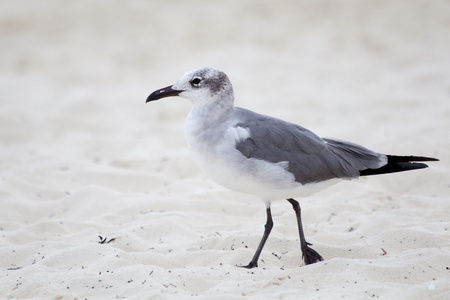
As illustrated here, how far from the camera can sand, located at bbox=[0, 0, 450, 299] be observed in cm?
374

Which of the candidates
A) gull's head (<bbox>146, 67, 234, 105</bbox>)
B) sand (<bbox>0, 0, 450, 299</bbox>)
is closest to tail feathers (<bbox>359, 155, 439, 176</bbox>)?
sand (<bbox>0, 0, 450, 299</bbox>)

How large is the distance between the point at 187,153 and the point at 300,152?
3.03 m

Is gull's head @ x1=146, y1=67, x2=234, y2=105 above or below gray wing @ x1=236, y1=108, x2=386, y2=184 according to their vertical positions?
above

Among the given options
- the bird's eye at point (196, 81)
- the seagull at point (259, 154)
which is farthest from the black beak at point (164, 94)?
the bird's eye at point (196, 81)

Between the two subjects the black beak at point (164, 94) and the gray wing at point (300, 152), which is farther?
the black beak at point (164, 94)

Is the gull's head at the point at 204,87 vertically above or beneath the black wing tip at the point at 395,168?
above

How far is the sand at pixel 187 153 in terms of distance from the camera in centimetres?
374

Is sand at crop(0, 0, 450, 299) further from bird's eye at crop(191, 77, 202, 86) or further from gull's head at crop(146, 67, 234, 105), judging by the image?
bird's eye at crop(191, 77, 202, 86)

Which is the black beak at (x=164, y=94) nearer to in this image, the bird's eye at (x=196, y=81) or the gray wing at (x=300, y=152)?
the bird's eye at (x=196, y=81)

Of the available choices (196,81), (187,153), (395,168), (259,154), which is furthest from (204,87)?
(187,153)

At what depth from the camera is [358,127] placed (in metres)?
7.53

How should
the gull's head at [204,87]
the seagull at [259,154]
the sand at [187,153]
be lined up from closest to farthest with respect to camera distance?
1. the sand at [187,153]
2. the seagull at [259,154]
3. the gull's head at [204,87]

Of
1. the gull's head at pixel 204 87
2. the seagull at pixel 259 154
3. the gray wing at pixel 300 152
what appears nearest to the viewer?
the seagull at pixel 259 154

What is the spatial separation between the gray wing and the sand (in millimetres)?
589
